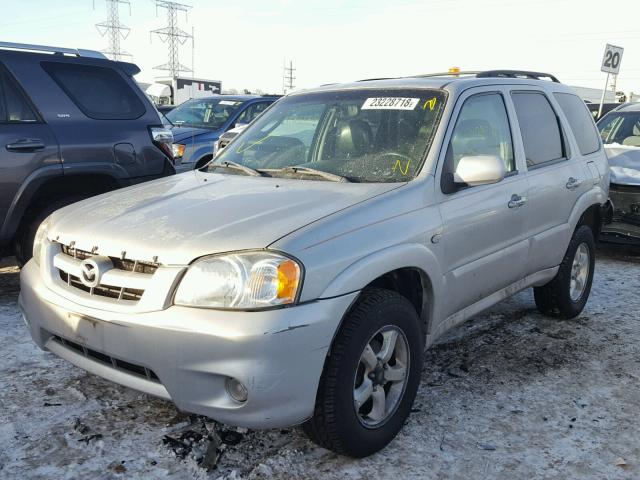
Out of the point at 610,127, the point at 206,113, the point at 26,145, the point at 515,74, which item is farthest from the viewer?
the point at 206,113

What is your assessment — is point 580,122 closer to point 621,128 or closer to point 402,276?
point 402,276

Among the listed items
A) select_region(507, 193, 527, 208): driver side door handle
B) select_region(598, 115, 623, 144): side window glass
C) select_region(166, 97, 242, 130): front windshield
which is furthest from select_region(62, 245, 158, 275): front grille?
select_region(166, 97, 242, 130): front windshield

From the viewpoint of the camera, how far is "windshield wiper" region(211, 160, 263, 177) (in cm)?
350

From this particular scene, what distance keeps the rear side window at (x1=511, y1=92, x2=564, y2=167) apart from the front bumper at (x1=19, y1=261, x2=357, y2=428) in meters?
2.06

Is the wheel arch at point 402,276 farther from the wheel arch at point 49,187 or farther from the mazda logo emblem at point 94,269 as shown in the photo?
the wheel arch at point 49,187

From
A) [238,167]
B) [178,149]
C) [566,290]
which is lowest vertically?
[566,290]

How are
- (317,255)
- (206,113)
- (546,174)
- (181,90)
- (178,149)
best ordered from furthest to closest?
(181,90), (206,113), (178,149), (546,174), (317,255)

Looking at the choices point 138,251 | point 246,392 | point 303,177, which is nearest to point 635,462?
point 246,392

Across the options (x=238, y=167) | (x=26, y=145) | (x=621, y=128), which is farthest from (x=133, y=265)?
(x=621, y=128)

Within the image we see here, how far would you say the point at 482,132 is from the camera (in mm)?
3562

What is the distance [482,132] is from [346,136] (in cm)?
78

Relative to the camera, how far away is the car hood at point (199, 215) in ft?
8.05

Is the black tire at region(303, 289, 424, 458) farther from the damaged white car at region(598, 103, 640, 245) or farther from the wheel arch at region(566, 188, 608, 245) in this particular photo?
the damaged white car at region(598, 103, 640, 245)

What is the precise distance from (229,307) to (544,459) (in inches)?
63.7
